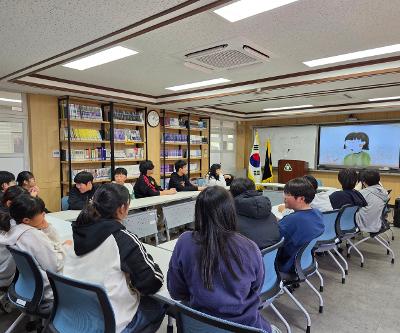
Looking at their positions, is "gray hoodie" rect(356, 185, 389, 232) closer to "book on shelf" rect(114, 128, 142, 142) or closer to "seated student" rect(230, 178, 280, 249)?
"seated student" rect(230, 178, 280, 249)

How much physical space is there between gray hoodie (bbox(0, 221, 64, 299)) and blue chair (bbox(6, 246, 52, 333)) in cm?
5

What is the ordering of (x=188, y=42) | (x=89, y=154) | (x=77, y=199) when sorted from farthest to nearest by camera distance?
(x=89, y=154), (x=77, y=199), (x=188, y=42)

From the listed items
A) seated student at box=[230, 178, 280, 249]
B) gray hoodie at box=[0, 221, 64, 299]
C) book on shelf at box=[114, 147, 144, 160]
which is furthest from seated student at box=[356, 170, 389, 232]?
book on shelf at box=[114, 147, 144, 160]

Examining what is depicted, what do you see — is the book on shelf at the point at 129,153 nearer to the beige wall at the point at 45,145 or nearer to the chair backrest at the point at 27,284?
the beige wall at the point at 45,145

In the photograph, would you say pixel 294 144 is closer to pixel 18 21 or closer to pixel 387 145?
pixel 387 145

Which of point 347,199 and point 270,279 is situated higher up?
point 347,199

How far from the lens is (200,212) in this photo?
126 cm

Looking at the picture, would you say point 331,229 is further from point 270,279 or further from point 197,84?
point 197,84

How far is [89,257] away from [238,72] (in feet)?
10.7

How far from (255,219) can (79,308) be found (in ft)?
3.75

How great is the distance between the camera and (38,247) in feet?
5.72

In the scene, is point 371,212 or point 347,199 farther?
point 371,212

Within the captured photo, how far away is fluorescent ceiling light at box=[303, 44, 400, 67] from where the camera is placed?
117 inches

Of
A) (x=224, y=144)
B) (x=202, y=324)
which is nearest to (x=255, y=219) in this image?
(x=202, y=324)
